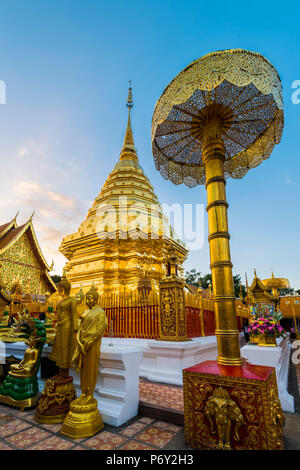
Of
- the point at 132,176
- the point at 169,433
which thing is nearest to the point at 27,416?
the point at 169,433

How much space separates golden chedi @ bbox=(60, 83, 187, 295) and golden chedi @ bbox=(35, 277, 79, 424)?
5658 millimetres

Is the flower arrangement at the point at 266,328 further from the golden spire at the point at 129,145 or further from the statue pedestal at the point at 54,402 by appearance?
the golden spire at the point at 129,145

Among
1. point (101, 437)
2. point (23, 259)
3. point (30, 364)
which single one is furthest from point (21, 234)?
→ point (101, 437)

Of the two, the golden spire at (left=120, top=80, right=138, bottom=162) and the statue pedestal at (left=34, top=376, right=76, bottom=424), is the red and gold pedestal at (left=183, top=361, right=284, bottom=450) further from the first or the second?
the golden spire at (left=120, top=80, right=138, bottom=162)

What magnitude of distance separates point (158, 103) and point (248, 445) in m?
3.89

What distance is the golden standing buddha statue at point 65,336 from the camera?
329 centimetres

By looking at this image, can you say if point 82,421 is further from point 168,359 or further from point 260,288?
point 260,288

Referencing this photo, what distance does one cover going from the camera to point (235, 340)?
2.63 meters

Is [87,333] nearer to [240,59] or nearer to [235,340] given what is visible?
[235,340]

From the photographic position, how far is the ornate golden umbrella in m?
2.70

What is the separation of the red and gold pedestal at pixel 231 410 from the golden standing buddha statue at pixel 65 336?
1.66 metres

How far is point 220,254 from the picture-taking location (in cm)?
282

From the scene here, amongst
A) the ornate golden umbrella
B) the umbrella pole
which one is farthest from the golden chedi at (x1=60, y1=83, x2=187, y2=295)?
the umbrella pole
